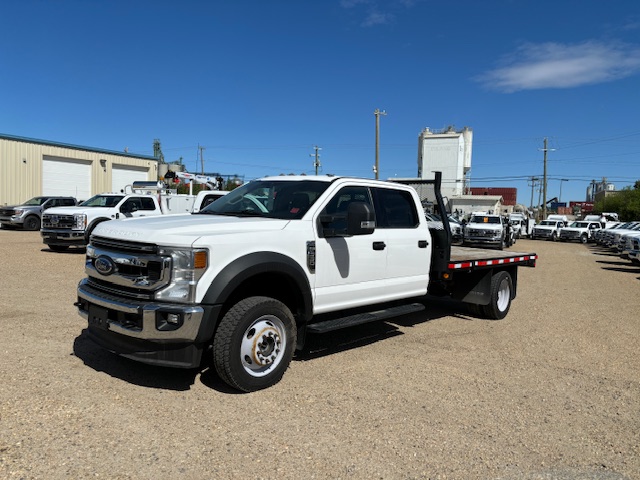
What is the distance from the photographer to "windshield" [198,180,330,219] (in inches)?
202

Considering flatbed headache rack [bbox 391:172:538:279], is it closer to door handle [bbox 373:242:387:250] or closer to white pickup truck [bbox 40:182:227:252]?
door handle [bbox 373:242:387:250]

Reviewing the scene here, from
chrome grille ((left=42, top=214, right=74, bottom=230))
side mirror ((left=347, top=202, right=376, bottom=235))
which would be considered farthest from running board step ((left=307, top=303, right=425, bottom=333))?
chrome grille ((left=42, top=214, right=74, bottom=230))

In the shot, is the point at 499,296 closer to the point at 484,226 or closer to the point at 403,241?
the point at 403,241

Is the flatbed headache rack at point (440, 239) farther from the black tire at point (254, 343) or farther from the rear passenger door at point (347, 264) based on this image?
the black tire at point (254, 343)

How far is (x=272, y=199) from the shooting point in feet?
17.8

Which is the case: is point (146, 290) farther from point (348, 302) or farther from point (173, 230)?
point (348, 302)

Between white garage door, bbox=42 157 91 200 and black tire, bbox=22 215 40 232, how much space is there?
10303 millimetres

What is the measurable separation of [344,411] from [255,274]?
1.36 metres

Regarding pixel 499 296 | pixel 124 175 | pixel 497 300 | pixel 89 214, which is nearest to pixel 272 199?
pixel 497 300

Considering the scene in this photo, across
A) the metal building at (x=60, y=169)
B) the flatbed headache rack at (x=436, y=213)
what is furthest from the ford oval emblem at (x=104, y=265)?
the metal building at (x=60, y=169)

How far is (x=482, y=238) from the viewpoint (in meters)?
25.8

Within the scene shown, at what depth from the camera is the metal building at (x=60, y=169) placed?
3212cm

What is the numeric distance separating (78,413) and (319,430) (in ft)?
6.08

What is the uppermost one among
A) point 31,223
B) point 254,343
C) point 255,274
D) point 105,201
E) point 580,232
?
point 105,201
